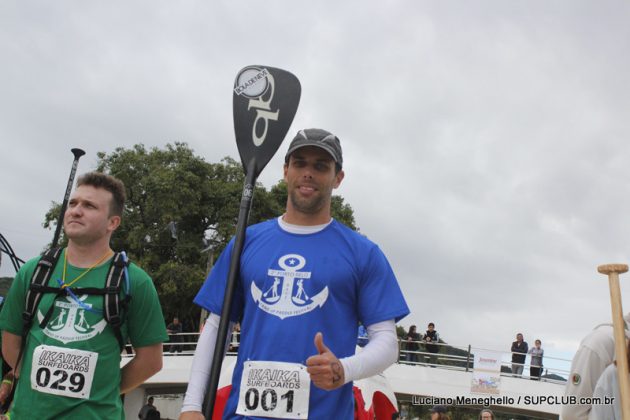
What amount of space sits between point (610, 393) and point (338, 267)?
151cm

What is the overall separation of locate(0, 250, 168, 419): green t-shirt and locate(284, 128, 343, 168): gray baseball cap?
126 centimetres

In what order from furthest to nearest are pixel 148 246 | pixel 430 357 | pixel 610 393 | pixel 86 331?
pixel 148 246 < pixel 430 357 < pixel 86 331 < pixel 610 393

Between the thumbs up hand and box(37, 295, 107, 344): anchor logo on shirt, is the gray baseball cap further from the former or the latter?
box(37, 295, 107, 344): anchor logo on shirt

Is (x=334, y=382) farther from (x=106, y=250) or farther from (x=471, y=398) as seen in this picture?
(x=471, y=398)

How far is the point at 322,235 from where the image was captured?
2.71m

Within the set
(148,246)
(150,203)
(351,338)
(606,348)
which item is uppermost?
(150,203)

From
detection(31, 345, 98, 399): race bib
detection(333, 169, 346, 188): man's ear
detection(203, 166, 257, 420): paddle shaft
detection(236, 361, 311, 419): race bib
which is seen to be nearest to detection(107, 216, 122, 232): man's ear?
detection(31, 345, 98, 399): race bib

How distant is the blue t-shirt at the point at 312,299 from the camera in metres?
2.46

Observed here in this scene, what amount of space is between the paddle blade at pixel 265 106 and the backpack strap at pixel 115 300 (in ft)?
2.95

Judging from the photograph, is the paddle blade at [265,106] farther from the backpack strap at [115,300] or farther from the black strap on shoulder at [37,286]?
the black strap on shoulder at [37,286]

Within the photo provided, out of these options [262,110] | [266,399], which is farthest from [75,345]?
[262,110]

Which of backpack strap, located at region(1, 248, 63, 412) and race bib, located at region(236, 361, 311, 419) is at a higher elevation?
backpack strap, located at region(1, 248, 63, 412)

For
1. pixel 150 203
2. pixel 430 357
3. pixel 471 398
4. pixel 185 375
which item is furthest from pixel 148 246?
pixel 471 398

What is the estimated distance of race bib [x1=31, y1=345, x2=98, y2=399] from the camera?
10.2ft
